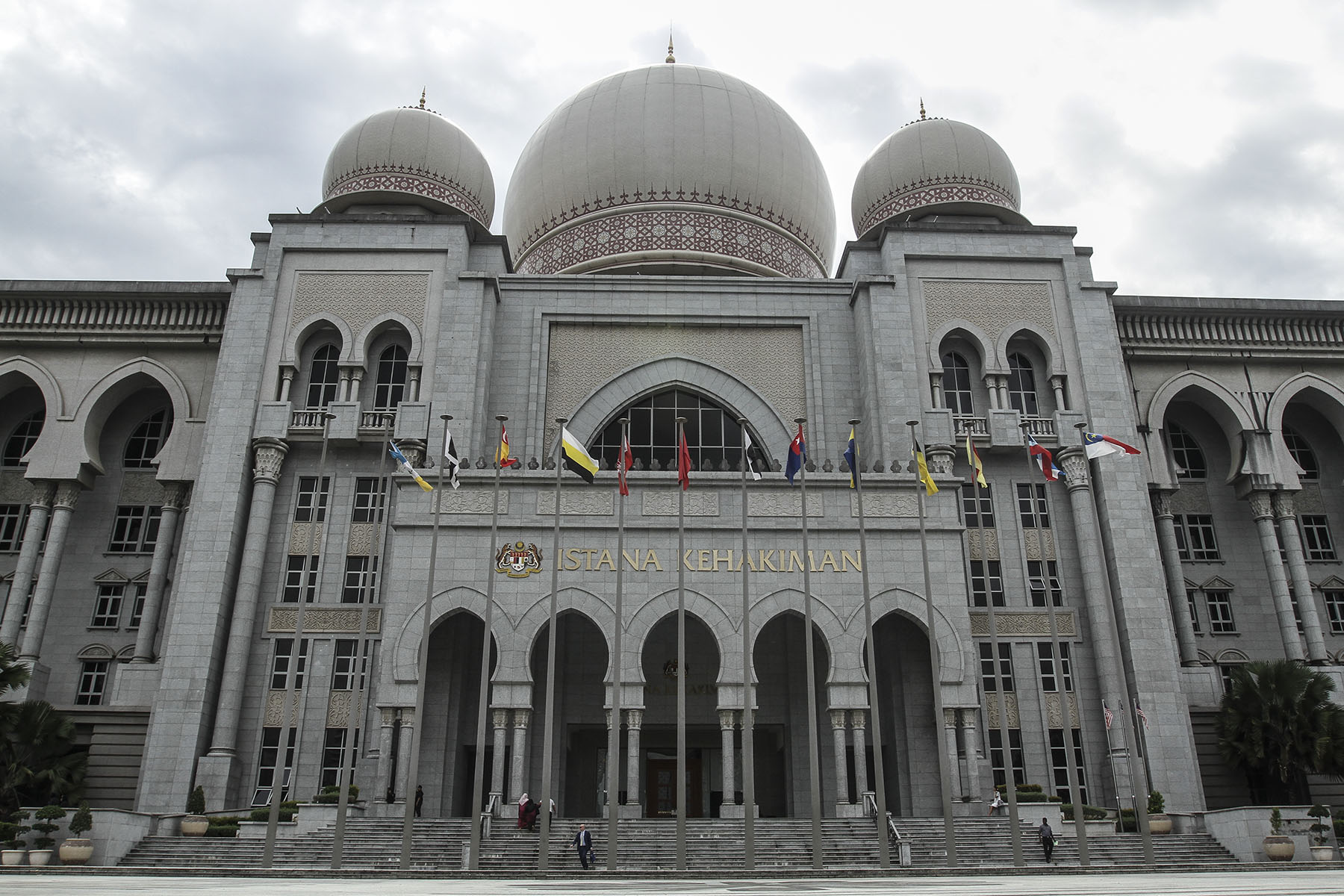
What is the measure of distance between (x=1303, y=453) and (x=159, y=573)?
3442 cm

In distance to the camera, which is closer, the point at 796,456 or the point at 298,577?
the point at 796,456

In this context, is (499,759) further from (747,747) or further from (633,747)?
(747,747)

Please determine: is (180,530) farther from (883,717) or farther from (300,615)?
(883,717)

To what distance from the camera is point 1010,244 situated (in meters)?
31.6

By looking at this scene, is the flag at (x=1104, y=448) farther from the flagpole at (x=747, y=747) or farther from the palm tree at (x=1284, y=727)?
the palm tree at (x=1284, y=727)

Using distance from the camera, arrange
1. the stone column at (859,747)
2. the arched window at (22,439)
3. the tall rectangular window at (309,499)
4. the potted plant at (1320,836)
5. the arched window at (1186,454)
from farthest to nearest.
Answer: the arched window at (1186,454), the arched window at (22,439), the tall rectangular window at (309,499), the stone column at (859,747), the potted plant at (1320,836)

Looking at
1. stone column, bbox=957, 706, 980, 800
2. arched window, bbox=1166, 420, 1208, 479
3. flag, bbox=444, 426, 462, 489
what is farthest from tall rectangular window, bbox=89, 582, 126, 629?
arched window, bbox=1166, 420, 1208, 479

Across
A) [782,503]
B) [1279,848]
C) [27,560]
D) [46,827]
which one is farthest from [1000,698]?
[27,560]

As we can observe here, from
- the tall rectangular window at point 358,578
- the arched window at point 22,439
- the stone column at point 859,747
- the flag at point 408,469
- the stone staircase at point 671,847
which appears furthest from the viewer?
the arched window at point 22,439

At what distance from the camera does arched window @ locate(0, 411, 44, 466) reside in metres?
32.2

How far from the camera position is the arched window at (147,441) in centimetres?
3180

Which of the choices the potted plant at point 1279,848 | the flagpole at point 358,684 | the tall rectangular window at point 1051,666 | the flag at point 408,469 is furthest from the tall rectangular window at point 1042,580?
the flagpole at point 358,684

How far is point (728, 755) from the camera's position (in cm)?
2303

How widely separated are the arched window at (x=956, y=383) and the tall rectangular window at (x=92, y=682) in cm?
2452
